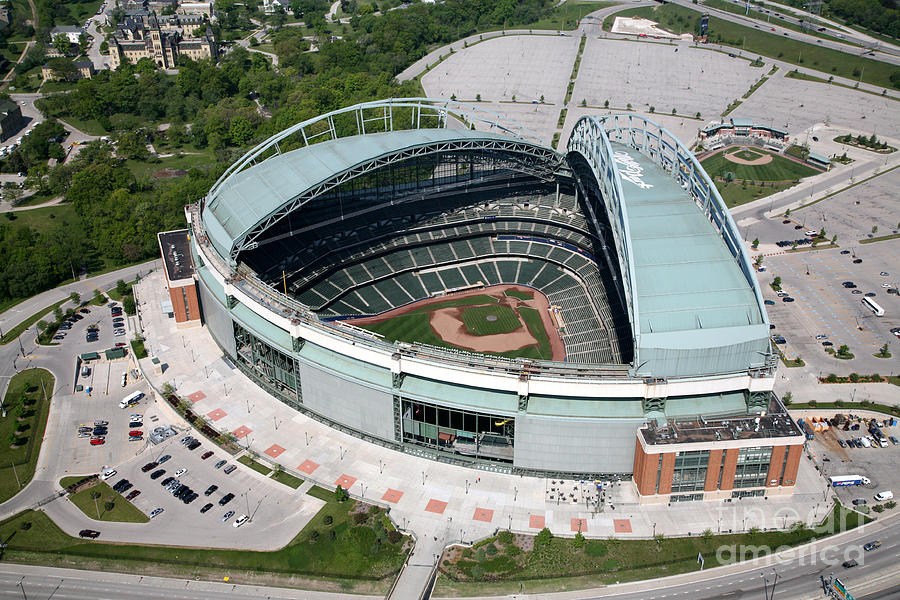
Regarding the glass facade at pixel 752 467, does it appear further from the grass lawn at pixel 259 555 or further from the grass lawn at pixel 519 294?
the grass lawn at pixel 519 294

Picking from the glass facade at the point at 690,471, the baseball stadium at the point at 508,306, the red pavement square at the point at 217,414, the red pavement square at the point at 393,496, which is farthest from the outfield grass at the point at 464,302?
the glass facade at the point at 690,471

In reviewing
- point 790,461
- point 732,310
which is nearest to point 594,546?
point 790,461

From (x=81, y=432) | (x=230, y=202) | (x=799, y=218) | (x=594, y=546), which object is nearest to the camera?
(x=594, y=546)

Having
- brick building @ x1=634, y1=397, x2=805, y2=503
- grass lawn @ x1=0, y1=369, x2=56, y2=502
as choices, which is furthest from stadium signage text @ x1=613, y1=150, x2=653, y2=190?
grass lawn @ x1=0, y1=369, x2=56, y2=502

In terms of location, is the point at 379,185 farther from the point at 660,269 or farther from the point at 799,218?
the point at 799,218

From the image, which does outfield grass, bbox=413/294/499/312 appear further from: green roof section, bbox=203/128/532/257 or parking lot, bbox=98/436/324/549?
parking lot, bbox=98/436/324/549

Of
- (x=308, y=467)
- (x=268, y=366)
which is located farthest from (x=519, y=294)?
(x=308, y=467)
